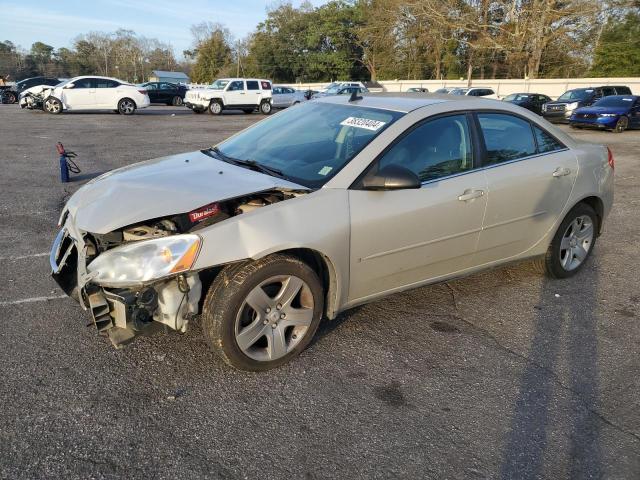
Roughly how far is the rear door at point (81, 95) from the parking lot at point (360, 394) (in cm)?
2038

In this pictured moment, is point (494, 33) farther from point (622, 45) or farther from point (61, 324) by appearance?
point (61, 324)

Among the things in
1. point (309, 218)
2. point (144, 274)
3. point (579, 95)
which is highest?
point (579, 95)

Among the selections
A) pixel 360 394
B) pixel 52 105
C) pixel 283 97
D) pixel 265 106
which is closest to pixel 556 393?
pixel 360 394

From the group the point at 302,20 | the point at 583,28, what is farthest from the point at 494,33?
the point at 302,20

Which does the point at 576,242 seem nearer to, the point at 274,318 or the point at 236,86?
the point at 274,318

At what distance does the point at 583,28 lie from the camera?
139ft

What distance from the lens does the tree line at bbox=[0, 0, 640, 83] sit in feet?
139

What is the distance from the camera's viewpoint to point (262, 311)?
3043 millimetres

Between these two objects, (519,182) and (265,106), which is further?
(265,106)

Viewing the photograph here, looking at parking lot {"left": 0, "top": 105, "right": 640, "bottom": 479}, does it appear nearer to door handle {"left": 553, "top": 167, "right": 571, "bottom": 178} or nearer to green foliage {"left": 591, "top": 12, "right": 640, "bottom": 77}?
door handle {"left": 553, "top": 167, "right": 571, "bottom": 178}

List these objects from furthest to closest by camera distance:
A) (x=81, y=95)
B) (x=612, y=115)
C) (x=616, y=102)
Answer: (x=81, y=95) < (x=616, y=102) < (x=612, y=115)

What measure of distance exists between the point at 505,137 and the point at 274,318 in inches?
94.5

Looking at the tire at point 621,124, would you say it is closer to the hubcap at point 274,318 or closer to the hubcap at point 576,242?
the hubcap at point 576,242

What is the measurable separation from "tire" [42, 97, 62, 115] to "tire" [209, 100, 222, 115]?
23.2ft
